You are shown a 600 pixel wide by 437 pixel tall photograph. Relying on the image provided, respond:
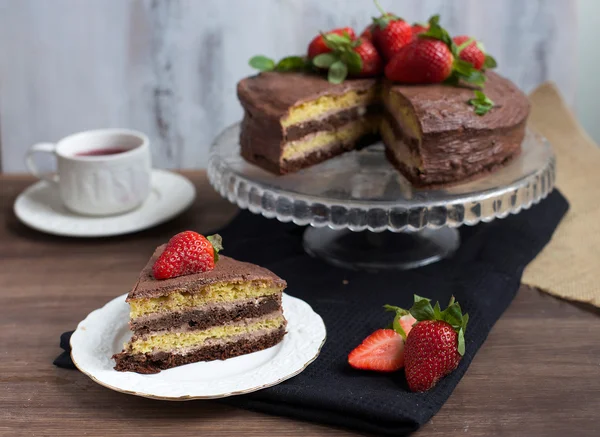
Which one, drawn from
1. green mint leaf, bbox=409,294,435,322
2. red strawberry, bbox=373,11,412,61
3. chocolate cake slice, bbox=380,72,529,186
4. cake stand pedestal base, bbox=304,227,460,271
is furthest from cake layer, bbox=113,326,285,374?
red strawberry, bbox=373,11,412,61

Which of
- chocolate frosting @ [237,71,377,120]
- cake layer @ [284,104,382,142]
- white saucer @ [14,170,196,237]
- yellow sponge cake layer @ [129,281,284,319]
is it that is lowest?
white saucer @ [14,170,196,237]

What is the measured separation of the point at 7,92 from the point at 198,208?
1.13 metres

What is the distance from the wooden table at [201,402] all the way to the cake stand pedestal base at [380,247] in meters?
0.36

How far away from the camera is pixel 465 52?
8.61ft

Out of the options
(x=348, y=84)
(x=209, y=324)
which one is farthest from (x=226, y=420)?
(x=348, y=84)

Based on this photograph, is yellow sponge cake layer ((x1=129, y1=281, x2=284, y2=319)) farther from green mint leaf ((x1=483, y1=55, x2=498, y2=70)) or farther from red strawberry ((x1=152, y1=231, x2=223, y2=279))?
green mint leaf ((x1=483, y1=55, x2=498, y2=70))

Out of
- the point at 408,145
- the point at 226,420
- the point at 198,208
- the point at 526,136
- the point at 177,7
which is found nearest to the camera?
the point at 226,420

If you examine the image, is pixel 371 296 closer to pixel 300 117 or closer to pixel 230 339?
pixel 230 339

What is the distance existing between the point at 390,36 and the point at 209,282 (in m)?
1.16

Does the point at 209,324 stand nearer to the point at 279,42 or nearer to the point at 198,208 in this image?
the point at 198,208

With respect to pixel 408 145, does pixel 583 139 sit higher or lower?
lower

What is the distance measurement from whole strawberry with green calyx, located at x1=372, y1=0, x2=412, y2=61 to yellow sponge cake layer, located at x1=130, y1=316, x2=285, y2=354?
1088 millimetres

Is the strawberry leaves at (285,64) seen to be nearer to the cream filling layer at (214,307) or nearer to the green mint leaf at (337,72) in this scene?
the green mint leaf at (337,72)

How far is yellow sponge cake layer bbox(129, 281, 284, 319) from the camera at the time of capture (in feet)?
6.23
